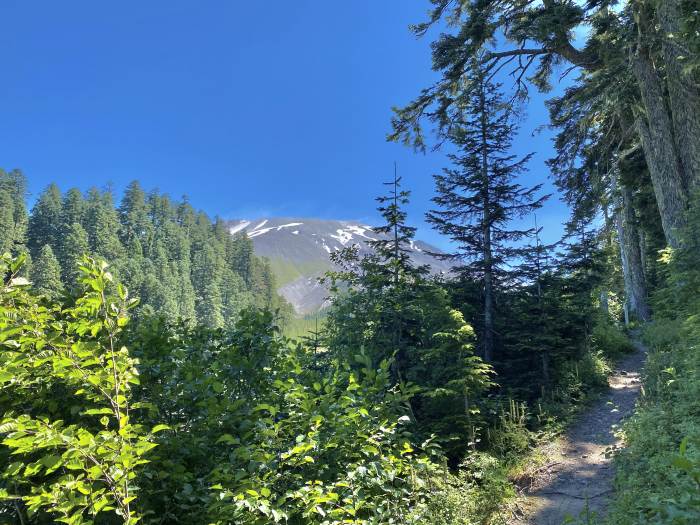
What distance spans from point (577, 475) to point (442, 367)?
2.53 m

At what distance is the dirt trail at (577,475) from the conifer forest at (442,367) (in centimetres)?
5

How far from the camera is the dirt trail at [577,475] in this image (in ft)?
16.9

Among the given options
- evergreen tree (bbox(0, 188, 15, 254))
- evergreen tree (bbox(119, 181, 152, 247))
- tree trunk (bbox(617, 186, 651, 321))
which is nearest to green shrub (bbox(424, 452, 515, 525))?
tree trunk (bbox(617, 186, 651, 321))

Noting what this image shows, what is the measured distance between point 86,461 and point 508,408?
8068mm

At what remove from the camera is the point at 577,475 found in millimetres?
6188

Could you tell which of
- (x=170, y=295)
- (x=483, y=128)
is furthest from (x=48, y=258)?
(x=483, y=128)

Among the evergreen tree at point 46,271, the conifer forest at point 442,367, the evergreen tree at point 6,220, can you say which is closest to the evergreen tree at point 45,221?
the evergreen tree at point 6,220

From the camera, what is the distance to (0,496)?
1961 millimetres

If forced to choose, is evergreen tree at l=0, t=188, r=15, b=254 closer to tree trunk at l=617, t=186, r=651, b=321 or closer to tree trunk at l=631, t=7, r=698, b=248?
tree trunk at l=617, t=186, r=651, b=321

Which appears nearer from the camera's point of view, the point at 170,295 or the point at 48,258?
the point at 48,258

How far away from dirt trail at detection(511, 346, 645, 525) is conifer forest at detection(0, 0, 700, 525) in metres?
0.05

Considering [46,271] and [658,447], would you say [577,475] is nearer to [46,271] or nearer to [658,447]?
[658,447]

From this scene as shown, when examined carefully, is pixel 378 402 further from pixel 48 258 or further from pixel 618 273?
pixel 48 258

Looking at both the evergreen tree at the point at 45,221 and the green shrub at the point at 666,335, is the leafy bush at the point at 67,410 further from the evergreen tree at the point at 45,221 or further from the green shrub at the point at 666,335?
the evergreen tree at the point at 45,221
